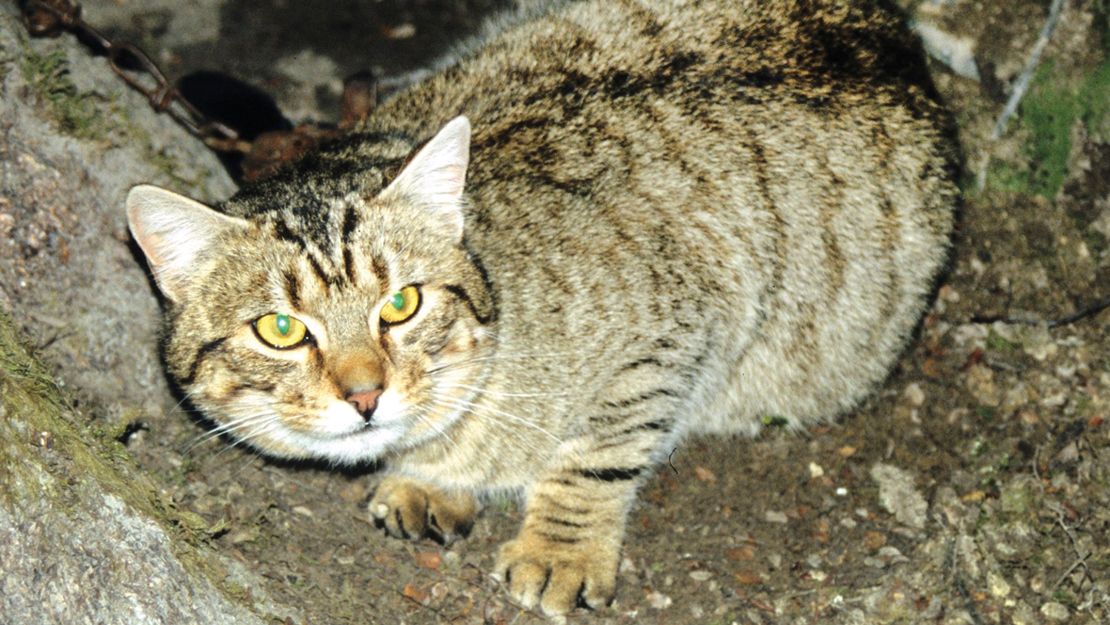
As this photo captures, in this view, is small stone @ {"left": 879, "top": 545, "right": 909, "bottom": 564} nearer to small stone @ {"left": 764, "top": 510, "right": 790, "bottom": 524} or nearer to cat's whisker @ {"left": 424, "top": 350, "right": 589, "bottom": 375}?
small stone @ {"left": 764, "top": 510, "right": 790, "bottom": 524}

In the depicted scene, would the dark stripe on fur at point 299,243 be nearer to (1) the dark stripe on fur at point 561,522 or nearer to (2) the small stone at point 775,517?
(1) the dark stripe on fur at point 561,522

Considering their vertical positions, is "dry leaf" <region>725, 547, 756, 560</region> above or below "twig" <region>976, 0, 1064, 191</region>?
below

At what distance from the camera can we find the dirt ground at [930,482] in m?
3.23

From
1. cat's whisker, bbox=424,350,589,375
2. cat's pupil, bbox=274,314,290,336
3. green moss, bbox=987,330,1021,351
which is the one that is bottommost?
green moss, bbox=987,330,1021,351

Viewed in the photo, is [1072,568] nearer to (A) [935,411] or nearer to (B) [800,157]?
(A) [935,411]

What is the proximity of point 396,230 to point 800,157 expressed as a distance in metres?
1.49

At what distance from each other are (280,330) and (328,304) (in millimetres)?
167

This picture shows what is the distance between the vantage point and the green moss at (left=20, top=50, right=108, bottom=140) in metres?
3.37

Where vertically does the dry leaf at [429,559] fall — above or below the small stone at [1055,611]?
above

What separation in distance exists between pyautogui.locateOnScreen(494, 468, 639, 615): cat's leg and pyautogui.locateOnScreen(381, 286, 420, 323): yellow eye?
3.15ft

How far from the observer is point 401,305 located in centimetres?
287

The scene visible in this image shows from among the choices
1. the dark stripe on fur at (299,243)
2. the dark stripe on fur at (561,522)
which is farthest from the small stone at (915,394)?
the dark stripe on fur at (299,243)

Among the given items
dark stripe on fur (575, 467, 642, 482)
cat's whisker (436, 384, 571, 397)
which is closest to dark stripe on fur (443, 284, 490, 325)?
cat's whisker (436, 384, 571, 397)

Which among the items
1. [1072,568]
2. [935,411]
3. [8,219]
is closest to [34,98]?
[8,219]
